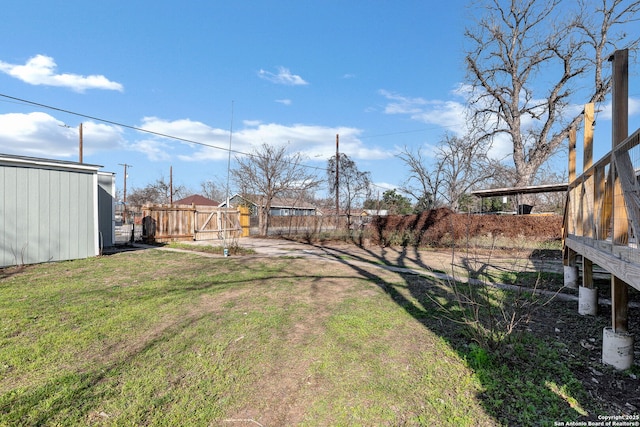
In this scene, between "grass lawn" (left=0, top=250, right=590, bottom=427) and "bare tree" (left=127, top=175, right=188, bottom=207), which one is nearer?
"grass lawn" (left=0, top=250, right=590, bottom=427)

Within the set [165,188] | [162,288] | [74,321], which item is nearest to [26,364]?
[74,321]

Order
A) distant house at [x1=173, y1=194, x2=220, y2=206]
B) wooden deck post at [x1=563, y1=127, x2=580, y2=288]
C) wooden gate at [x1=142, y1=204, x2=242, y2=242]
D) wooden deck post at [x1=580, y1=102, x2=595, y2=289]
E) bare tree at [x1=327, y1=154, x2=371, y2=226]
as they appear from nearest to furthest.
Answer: wooden deck post at [x1=580, y1=102, x2=595, y2=289] → wooden deck post at [x1=563, y1=127, x2=580, y2=288] → wooden gate at [x1=142, y1=204, x2=242, y2=242] → bare tree at [x1=327, y1=154, x2=371, y2=226] → distant house at [x1=173, y1=194, x2=220, y2=206]

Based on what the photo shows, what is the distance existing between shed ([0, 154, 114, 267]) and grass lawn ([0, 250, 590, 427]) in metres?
3.15

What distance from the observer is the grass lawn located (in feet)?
7.64

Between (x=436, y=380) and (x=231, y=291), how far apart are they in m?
3.94

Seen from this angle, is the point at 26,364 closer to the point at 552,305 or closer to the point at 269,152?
the point at 552,305

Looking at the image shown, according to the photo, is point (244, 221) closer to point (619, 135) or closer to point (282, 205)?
point (619, 135)

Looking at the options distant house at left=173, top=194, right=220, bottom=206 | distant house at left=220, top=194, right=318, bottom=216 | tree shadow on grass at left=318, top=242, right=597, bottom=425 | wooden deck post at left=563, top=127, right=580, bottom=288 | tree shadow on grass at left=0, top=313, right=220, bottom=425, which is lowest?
tree shadow on grass at left=318, top=242, right=597, bottom=425

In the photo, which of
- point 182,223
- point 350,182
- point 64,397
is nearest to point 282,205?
point 350,182

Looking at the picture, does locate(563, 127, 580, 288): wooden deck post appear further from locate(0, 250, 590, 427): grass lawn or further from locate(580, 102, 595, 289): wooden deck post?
locate(0, 250, 590, 427): grass lawn

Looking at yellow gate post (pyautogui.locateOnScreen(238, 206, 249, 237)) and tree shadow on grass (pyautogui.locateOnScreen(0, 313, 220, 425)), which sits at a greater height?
yellow gate post (pyautogui.locateOnScreen(238, 206, 249, 237))

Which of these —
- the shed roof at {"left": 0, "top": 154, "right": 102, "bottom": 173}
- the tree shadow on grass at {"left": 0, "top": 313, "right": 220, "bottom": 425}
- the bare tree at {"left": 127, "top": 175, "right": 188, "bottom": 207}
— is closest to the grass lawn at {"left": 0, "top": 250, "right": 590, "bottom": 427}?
the tree shadow on grass at {"left": 0, "top": 313, "right": 220, "bottom": 425}

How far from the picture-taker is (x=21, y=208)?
793cm

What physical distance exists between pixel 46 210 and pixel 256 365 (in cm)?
850
